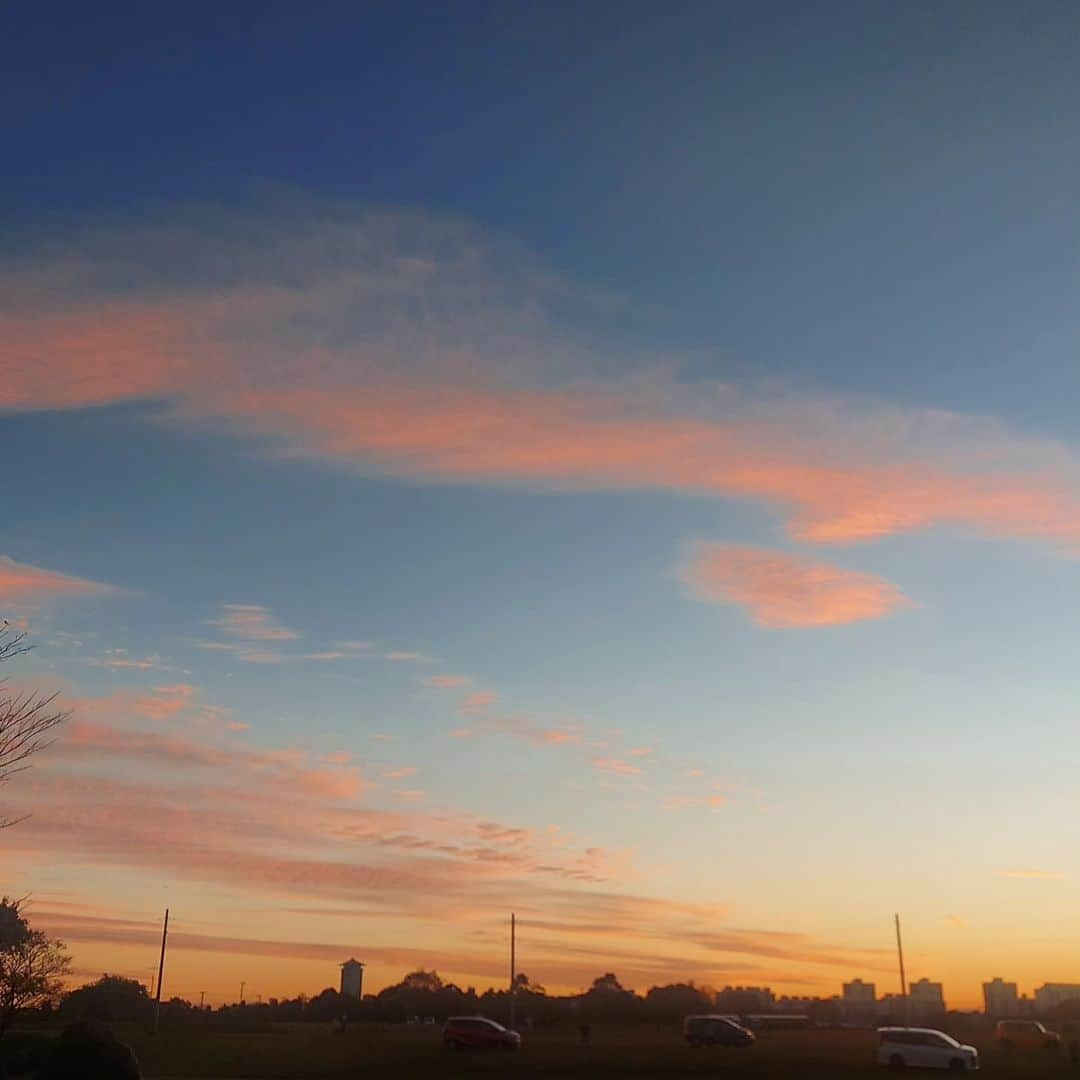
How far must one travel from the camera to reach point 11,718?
27.0m

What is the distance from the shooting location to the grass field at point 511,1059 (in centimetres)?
5125

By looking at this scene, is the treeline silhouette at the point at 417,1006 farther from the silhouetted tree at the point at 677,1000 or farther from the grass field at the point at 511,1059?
the grass field at the point at 511,1059

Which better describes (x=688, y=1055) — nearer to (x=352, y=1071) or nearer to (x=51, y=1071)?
(x=352, y=1071)

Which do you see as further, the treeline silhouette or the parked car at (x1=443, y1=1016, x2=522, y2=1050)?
the treeline silhouette

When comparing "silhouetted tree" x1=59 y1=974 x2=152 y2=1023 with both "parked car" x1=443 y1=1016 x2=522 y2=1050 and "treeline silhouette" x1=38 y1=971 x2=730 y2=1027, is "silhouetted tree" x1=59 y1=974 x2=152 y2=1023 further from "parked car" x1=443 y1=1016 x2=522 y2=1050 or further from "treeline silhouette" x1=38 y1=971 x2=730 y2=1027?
"parked car" x1=443 y1=1016 x2=522 y2=1050

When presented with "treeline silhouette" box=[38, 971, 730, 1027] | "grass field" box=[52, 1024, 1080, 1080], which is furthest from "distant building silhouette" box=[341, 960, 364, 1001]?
"grass field" box=[52, 1024, 1080, 1080]

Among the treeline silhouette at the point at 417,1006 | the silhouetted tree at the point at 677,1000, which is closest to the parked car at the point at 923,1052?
the treeline silhouette at the point at 417,1006

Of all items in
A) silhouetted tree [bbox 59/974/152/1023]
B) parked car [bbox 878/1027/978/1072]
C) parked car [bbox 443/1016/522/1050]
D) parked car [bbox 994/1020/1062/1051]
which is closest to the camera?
parked car [bbox 878/1027/978/1072]

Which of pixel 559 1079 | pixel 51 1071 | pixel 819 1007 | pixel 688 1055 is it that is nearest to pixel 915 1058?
pixel 688 1055

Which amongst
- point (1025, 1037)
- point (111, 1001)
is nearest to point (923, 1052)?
point (1025, 1037)

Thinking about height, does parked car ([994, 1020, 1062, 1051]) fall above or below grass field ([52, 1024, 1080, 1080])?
above

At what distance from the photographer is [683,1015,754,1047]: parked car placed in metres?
68.4

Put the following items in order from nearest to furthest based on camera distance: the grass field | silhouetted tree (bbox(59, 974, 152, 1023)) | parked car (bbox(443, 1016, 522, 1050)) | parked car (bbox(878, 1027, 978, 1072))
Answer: the grass field < parked car (bbox(878, 1027, 978, 1072)) < parked car (bbox(443, 1016, 522, 1050)) < silhouetted tree (bbox(59, 974, 152, 1023))

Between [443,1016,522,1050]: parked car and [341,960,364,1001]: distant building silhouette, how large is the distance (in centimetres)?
9881
